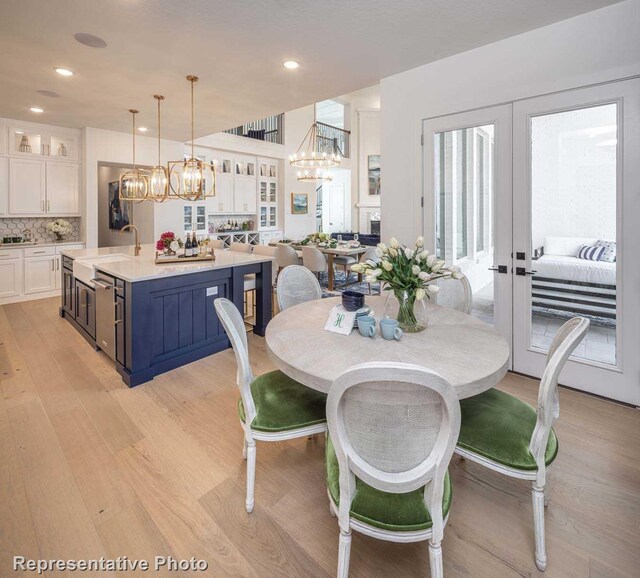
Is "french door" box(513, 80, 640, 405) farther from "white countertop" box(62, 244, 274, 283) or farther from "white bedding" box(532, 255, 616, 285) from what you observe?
"white countertop" box(62, 244, 274, 283)

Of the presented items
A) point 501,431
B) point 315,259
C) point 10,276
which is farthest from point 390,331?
point 10,276

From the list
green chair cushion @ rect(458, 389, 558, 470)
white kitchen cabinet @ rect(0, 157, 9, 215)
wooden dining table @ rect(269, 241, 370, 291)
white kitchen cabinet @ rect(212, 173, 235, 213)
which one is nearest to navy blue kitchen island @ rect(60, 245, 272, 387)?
green chair cushion @ rect(458, 389, 558, 470)

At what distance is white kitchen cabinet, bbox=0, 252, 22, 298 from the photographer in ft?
18.4

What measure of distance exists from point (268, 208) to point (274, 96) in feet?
16.5

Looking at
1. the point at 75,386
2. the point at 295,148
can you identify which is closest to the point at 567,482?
the point at 75,386

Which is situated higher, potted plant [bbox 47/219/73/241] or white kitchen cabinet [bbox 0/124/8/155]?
white kitchen cabinet [bbox 0/124/8/155]

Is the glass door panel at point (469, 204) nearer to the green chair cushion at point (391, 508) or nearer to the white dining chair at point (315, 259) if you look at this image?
the green chair cushion at point (391, 508)

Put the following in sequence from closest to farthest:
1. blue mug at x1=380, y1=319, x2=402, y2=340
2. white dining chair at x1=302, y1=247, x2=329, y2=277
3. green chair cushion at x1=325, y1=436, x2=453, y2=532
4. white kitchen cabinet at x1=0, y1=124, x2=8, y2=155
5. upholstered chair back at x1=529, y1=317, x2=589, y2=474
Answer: green chair cushion at x1=325, y1=436, x2=453, y2=532 < upholstered chair back at x1=529, y1=317, x2=589, y2=474 < blue mug at x1=380, y1=319, x2=402, y2=340 < white kitchen cabinet at x1=0, y1=124, x2=8, y2=155 < white dining chair at x1=302, y1=247, x2=329, y2=277

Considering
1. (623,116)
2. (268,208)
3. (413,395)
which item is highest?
(268,208)

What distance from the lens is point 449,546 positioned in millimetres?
1557

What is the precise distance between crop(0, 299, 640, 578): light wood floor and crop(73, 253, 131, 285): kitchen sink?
128cm

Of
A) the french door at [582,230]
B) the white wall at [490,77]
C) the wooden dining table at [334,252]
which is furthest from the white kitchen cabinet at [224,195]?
the french door at [582,230]

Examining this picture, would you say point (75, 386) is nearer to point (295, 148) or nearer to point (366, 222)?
point (295, 148)

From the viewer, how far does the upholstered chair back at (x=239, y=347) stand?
1627 mm
